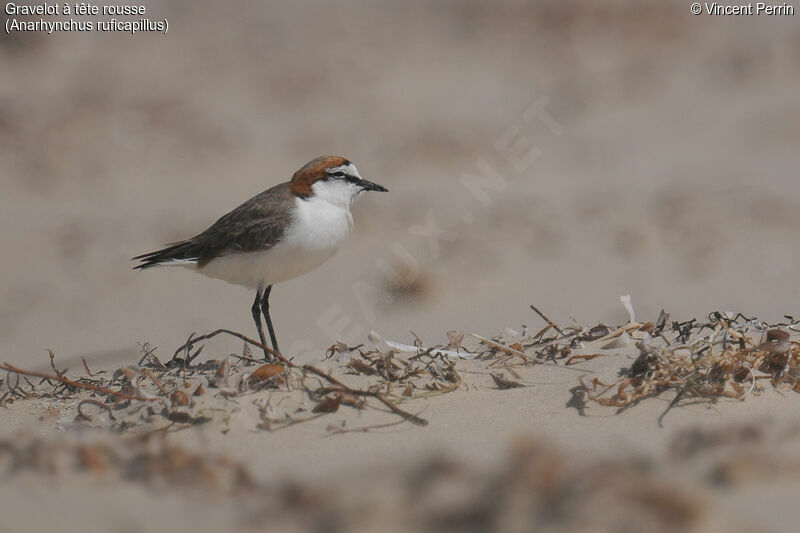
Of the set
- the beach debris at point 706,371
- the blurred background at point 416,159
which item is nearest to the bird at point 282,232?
the blurred background at point 416,159

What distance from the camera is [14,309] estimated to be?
8.34 meters

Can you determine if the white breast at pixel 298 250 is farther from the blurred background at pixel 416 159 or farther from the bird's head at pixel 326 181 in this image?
the blurred background at pixel 416 159

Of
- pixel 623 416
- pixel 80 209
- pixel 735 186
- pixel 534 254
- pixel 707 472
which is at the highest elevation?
pixel 80 209

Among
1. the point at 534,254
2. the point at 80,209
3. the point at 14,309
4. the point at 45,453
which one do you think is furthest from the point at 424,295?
the point at 45,453

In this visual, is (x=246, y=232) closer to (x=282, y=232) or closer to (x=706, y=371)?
(x=282, y=232)

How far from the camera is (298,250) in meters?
4.96

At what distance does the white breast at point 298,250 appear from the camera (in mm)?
4949

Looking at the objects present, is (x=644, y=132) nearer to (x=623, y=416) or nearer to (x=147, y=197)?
(x=147, y=197)

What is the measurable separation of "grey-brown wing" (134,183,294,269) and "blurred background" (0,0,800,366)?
1634 millimetres

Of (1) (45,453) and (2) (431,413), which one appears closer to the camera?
(1) (45,453)

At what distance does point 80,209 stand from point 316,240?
606 cm

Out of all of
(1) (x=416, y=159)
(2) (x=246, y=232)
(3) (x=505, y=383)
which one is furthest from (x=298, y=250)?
(1) (x=416, y=159)

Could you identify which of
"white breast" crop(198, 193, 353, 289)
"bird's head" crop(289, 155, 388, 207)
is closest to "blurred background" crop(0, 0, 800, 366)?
"white breast" crop(198, 193, 353, 289)

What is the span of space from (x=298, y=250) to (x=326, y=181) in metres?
0.41
